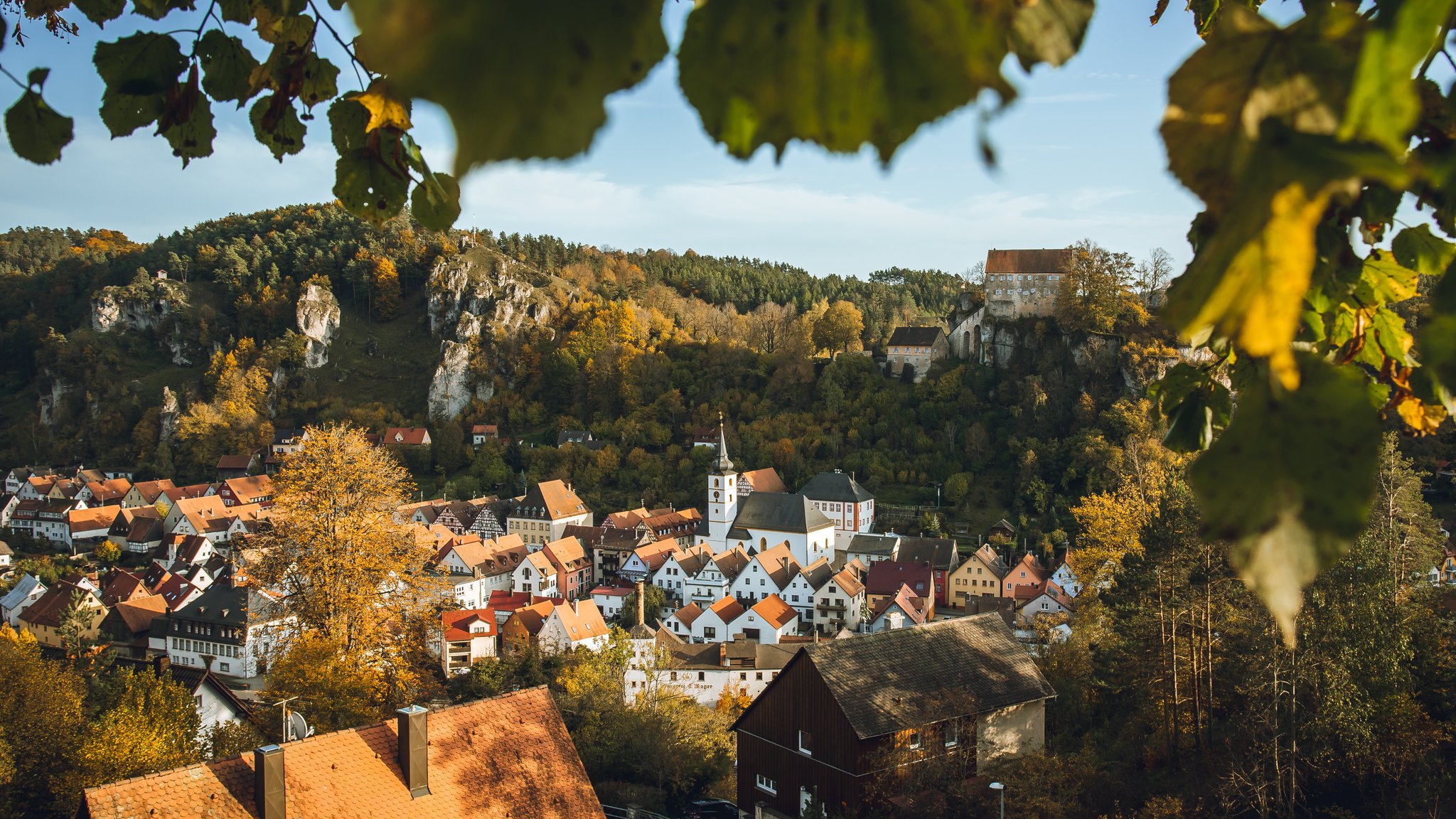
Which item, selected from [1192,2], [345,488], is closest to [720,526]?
[345,488]

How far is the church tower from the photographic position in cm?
4919

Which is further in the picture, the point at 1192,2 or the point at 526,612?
the point at 526,612

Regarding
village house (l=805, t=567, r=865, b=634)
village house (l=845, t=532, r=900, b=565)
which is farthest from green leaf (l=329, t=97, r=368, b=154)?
village house (l=845, t=532, r=900, b=565)

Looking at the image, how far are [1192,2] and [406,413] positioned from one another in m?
79.2

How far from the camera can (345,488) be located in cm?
1388

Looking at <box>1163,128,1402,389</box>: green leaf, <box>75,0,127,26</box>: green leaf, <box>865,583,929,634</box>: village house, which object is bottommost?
<box>865,583,929,634</box>: village house

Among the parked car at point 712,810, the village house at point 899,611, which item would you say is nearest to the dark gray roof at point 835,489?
the village house at point 899,611

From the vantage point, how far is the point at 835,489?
49.2 m

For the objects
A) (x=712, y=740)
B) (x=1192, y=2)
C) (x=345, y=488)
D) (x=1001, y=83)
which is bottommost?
(x=712, y=740)

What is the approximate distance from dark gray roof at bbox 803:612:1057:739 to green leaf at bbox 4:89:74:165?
47.3 feet

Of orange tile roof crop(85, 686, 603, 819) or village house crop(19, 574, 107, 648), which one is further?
village house crop(19, 574, 107, 648)

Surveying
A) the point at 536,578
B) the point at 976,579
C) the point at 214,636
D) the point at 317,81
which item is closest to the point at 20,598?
the point at 214,636

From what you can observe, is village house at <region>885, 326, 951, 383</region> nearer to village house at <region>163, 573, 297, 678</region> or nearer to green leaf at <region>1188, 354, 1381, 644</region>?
village house at <region>163, 573, 297, 678</region>

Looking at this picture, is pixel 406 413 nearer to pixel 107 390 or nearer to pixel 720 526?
pixel 107 390
